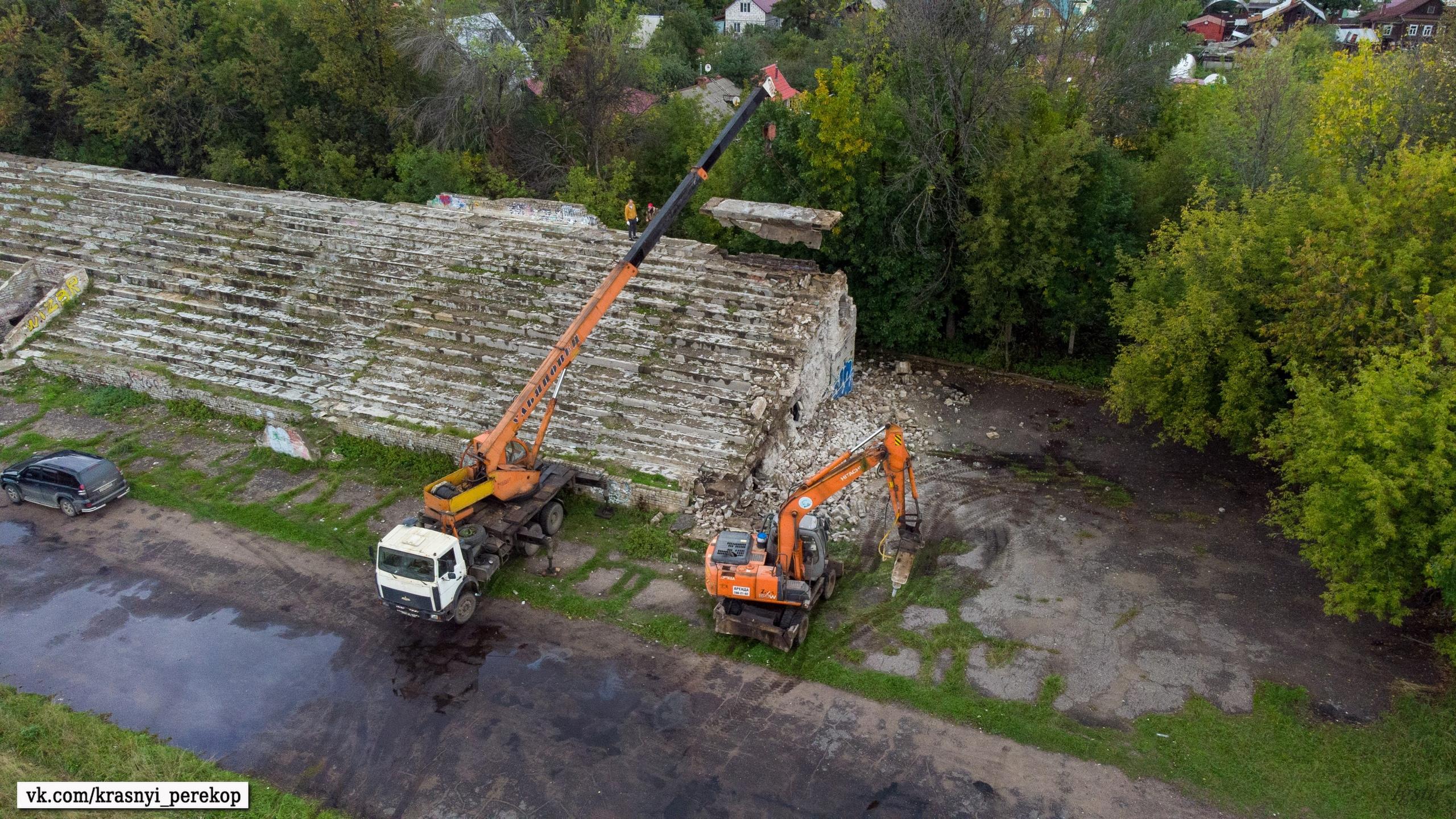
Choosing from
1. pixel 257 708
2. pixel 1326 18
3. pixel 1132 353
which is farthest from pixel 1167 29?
pixel 1326 18

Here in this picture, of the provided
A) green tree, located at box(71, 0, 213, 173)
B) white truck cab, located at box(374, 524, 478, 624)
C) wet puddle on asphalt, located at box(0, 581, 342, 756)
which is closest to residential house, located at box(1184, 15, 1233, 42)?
green tree, located at box(71, 0, 213, 173)

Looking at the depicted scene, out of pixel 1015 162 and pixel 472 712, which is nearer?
pixel 472 712

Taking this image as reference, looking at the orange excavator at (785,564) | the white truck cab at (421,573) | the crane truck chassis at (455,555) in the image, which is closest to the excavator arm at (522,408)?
the crane truck chassis at (455,555)

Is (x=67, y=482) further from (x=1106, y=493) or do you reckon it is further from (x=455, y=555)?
(x=1106, y=493)

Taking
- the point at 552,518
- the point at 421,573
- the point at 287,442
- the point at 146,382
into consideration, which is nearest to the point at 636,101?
the point at 287,442

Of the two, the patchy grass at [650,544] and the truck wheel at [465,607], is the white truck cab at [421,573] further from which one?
the patchy grass at [650,544]

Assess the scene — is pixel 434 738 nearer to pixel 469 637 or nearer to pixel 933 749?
pixel 469 637

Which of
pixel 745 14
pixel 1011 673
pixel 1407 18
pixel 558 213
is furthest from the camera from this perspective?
pixel 745 14
